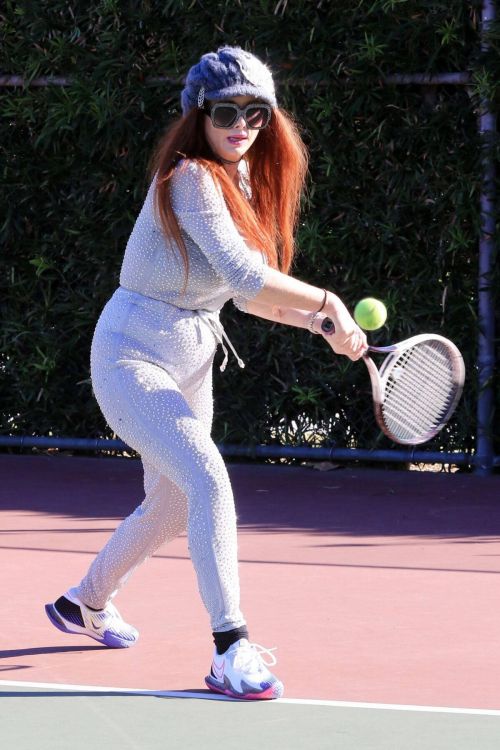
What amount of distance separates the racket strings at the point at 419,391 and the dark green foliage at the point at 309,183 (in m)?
3.63

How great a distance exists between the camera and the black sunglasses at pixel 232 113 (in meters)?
4.68

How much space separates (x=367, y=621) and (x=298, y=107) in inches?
168

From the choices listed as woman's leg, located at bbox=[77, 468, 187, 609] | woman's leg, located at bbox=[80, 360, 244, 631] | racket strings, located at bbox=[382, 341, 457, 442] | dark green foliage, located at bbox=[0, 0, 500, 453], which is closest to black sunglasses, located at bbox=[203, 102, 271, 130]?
woman's leg, located at bbox=[80, 360, 244, 631]

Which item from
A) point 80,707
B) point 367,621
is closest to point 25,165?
point 367,621

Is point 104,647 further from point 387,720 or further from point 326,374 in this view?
point 326,374

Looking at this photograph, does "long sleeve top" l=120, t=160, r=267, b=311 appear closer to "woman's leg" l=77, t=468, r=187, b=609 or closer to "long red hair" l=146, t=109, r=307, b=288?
"long red hair" l=146, t=109, r=307, b=288

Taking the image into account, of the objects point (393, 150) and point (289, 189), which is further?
point (393, 150)

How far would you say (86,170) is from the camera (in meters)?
9.70

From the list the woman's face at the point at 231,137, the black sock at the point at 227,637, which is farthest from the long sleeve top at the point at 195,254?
the black sock at the point at 227,637

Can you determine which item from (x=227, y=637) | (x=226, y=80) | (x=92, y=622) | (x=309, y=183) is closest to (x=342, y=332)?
(x=226, y=80)

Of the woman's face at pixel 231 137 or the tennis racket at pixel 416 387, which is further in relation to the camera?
the tennis racket at pixel 416 387

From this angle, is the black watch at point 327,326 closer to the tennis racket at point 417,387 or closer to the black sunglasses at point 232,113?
the tennis racket at point 417,387

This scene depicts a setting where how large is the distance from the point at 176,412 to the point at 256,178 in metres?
0.79

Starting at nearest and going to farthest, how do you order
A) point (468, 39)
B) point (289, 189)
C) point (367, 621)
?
point (289, 189)
point (367, 621)
point (468, 39)
